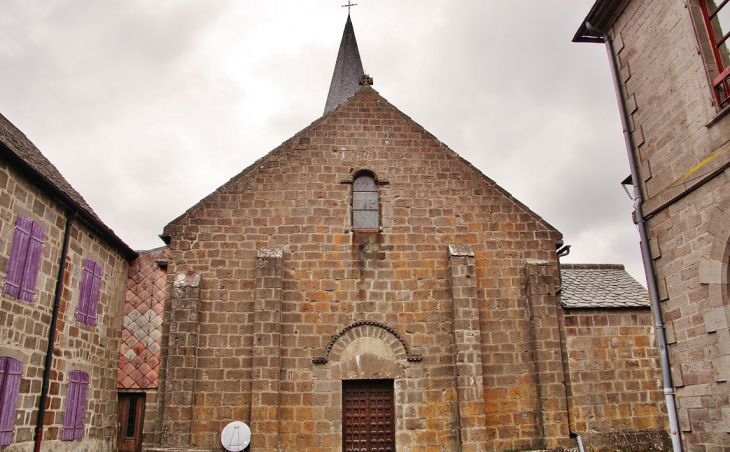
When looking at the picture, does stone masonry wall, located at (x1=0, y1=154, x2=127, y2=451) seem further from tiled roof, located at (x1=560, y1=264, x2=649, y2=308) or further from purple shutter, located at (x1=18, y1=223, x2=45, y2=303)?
tiled roof, located at (x1=560, y1=264, x2=649, y2=308)

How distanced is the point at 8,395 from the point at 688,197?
11.0 metres

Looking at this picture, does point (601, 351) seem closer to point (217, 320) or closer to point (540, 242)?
point (540, 242)

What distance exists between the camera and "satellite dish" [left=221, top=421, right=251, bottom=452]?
1115cm

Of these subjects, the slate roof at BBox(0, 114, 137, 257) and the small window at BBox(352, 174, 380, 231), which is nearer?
the slate roof at BBox(0, 114, 137, 257)

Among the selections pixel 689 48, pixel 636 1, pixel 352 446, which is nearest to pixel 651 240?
pixel 689 48

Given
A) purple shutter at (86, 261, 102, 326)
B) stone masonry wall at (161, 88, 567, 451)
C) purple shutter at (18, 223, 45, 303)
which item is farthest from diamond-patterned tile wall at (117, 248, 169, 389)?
purple shutter at (18, 223, 45, 303)

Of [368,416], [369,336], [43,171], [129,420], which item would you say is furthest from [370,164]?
[129,420]

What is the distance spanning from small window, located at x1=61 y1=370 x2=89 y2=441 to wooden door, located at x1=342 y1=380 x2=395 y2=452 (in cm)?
528

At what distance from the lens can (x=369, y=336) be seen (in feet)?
40.9

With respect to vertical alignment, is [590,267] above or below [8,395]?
above

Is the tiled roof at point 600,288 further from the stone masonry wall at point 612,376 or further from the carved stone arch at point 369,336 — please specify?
the carved stone arch at point 369,336

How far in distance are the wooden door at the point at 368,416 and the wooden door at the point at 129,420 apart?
4.59 metres

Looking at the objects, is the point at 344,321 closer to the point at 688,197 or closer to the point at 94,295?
the point at 94,295

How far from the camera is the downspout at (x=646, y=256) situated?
836cm
